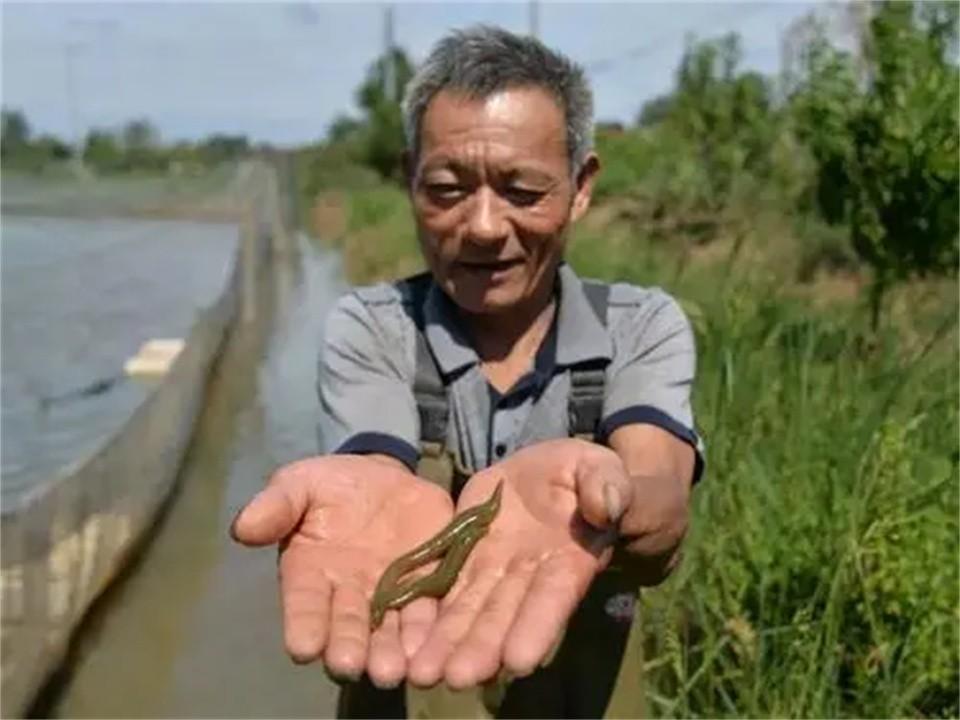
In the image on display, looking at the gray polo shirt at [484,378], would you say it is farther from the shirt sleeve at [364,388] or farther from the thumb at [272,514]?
the thumb at [272,514]

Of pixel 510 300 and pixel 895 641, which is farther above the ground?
pixel 510 300

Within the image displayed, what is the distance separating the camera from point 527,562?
214cm

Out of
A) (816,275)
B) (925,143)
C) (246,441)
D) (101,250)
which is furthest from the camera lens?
(101,250)

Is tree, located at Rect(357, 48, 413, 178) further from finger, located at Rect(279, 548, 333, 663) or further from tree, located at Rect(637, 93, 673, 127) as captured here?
finger, located at Rect(279, 548, 333, 663)

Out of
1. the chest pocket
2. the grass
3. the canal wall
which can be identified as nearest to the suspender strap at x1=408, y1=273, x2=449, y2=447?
the chest pocket

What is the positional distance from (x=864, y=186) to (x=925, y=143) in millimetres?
574

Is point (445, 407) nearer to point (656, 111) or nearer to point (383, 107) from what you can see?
point (656, 111)

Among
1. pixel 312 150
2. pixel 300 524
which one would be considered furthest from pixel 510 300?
→ pixel 312 150

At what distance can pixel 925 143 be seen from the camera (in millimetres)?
6914

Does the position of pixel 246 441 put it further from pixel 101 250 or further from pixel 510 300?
pixel 101 250

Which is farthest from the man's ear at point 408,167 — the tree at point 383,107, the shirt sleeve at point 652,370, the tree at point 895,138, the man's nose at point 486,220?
the tree at point 383,107

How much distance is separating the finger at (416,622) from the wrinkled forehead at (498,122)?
66cm

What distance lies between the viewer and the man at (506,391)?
217 cm

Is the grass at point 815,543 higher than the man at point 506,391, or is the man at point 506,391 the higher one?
the man at point 506,391
